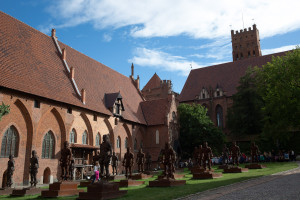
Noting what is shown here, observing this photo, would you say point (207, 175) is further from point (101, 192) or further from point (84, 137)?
point (84, 137)

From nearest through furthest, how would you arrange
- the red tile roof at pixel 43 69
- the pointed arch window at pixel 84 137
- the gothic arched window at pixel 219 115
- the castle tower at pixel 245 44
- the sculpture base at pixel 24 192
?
the sculpture base at pixel 24 192, the red tile roof at pixel 43 69, the pointed arch window at pixel 84 137, the gothic arched window at pixel 219 115, the castle tower at pixel 245 44

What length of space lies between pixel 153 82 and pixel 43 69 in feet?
120

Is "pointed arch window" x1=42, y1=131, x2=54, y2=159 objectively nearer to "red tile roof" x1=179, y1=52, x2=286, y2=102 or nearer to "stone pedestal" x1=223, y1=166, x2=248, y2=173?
"stone pedestal" x1=223, y1=166, x2=248, y2=173

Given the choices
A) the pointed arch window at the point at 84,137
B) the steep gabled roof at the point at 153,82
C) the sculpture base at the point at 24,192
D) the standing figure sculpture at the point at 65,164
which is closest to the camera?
the sculpture base at the point at 24,192

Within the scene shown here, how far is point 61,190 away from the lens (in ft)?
45.3

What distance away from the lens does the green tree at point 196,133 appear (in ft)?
141

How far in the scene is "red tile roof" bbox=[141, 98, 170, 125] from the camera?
40.9 meters

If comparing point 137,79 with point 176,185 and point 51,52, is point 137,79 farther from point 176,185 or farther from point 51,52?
point 176,185

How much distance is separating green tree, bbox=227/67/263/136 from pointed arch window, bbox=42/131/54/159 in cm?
3037

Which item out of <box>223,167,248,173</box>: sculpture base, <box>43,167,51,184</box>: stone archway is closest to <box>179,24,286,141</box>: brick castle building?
<box>223,167,248,173</box>: sculpture base

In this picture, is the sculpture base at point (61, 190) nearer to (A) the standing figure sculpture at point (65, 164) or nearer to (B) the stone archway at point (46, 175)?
(A) the standing figure sculpture at point (65, 164)

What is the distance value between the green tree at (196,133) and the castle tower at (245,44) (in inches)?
1232

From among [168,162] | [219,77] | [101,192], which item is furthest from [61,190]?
[219,77]

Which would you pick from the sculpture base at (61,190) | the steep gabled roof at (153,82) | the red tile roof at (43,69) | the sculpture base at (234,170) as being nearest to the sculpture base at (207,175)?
the sculpture base at (234,170)
